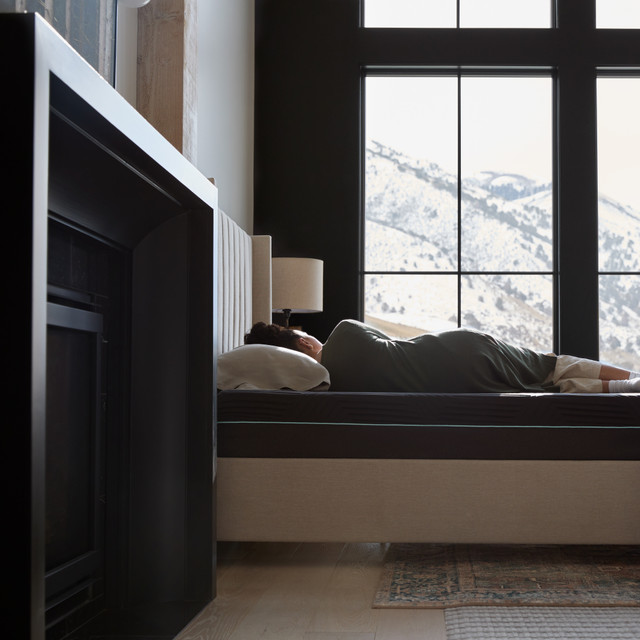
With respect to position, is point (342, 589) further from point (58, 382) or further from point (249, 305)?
point (249, 305)

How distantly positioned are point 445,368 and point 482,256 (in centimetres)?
334

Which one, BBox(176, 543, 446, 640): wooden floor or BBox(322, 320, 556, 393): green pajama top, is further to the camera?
BBox(322, 320, 556, 393): green pajama top

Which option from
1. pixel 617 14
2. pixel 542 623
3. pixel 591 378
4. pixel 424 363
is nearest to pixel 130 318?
pixel 424 363

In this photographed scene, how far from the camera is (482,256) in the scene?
580 centimetres

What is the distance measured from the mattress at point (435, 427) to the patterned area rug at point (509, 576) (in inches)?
13.2

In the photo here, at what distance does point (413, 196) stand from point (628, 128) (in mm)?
1709

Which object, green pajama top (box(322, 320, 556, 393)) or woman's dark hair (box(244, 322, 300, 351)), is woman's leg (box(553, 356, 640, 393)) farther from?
woman's dark hair (box(244, 322, 300, 351))

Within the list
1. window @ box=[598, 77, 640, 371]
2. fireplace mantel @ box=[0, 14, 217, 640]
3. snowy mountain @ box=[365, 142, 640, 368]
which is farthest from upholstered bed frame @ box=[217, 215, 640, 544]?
window @ box=[598, 77, 640, 371]

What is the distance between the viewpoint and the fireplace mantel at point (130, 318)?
997mm

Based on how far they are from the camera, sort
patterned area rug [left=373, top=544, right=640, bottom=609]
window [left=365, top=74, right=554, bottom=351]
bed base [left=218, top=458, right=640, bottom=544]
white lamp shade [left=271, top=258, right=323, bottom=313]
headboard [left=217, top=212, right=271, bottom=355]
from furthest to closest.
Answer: window [left=365, top=74, right=554, bottom=351], white lamp shade [left=271, top=258, right=323, bottom=313], headboard [left=217, top=212, right=271, bottom=355], bed base [left=218, top=458, right=640, bottom=544], patterned area rug [left=373, top=544, right=640, bottom=609]

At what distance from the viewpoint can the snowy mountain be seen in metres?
5.76

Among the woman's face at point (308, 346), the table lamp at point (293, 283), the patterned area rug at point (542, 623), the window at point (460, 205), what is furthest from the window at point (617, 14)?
the patterned area rug at point (542, 623)

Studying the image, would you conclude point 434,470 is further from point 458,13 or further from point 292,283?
point 458,13

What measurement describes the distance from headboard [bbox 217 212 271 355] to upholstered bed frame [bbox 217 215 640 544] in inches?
33.3
